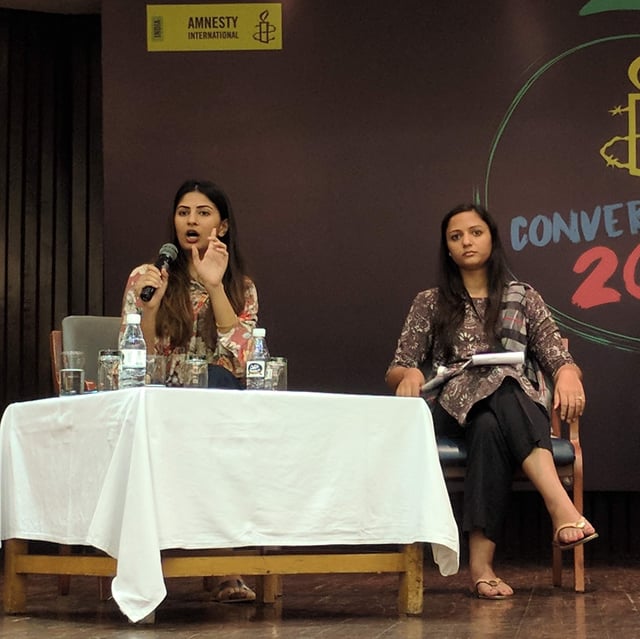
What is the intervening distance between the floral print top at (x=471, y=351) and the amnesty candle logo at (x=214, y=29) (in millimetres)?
1398

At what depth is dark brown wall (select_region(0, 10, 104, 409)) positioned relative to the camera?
514 cm

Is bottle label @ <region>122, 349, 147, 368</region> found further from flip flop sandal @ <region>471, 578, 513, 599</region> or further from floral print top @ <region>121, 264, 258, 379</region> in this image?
flip flop sandal @ <region>471, 578, 513, 599</region>

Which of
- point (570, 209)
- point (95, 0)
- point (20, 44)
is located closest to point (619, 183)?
point (570, 209)

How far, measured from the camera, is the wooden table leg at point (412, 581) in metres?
2.73

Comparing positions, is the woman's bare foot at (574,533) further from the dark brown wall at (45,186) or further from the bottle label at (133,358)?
the dark brown wall at (45,186)

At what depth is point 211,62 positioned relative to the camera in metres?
4.58

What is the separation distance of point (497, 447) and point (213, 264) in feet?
3.14

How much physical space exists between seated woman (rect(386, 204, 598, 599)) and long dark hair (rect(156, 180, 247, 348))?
22.6 inches

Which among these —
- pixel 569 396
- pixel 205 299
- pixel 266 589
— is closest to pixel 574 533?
pixel 569 396

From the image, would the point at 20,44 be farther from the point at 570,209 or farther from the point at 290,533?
the point at 290,533

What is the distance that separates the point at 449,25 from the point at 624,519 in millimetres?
2039

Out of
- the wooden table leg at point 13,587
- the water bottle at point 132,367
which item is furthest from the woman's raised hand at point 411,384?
the wooden table leg at point 13,587

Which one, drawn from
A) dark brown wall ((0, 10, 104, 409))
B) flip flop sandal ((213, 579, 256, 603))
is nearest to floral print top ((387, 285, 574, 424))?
flip flop sandal ((213, 579, 256, 603))

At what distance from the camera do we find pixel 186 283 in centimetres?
336
